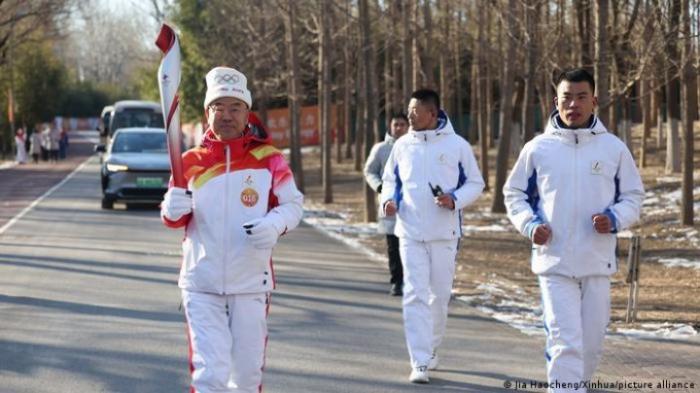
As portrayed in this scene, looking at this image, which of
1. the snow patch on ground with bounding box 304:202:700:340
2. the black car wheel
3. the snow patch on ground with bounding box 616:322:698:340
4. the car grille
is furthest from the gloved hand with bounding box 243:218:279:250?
the black car wheel

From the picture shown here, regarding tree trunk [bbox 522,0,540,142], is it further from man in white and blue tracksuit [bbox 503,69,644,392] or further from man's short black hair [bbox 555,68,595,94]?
man in white and blue tracksuit [bbox 503,69,644,392]

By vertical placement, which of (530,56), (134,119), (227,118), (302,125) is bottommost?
(302,125)

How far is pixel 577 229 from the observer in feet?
21.9

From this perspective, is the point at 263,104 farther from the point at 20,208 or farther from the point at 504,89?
the point at 504,89

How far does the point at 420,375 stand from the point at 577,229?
1.98m

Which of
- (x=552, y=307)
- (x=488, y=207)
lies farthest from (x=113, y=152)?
(x=552, y=307)

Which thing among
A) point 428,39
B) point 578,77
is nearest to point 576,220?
point 578,77

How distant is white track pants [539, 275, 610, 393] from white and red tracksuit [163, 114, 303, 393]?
1.53 metres

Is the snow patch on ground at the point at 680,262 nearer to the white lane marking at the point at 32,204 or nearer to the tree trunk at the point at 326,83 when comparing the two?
the white lane marking at the point at 32,204

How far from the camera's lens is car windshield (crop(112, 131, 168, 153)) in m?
26.4

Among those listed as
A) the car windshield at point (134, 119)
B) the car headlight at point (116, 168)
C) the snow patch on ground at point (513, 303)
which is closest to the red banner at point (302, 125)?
the car windshield at point (134, 119)

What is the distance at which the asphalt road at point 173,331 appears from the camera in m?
8.29

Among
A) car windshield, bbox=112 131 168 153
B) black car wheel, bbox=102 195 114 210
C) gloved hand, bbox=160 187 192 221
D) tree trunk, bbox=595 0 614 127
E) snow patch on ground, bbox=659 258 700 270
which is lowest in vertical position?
snow patch on ground, bbox=659 258 700 270

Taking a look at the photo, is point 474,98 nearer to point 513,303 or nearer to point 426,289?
point 513,303
